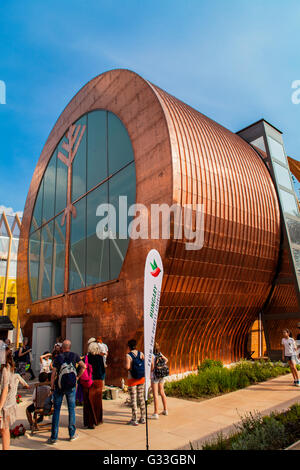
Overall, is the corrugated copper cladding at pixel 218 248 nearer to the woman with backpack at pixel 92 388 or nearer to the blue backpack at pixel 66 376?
the woman with backpack at pixel 92 388

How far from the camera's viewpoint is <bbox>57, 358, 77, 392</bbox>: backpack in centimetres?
603

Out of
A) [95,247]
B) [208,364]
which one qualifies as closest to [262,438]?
[208,364]

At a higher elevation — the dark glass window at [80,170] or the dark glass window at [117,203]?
the dark glass window at [80,170]

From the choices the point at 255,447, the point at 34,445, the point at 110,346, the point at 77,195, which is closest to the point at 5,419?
the point at 34,445

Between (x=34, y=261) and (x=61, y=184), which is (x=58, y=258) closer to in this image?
(x=34, y=261)

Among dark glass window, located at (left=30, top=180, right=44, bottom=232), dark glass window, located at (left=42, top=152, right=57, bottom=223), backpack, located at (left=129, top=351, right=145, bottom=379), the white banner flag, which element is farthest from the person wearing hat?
dark glass window, located at (left=30, top=180, right=44, bottom=232)

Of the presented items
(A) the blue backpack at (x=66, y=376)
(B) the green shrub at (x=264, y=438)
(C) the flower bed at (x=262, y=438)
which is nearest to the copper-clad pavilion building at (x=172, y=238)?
(A) the blue backpack at (x=66, y=376)

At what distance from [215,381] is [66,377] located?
5.15 meters

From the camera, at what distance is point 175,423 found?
668 centimetres

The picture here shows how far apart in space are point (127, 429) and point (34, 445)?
1.66m

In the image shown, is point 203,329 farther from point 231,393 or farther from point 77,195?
point 77,195
